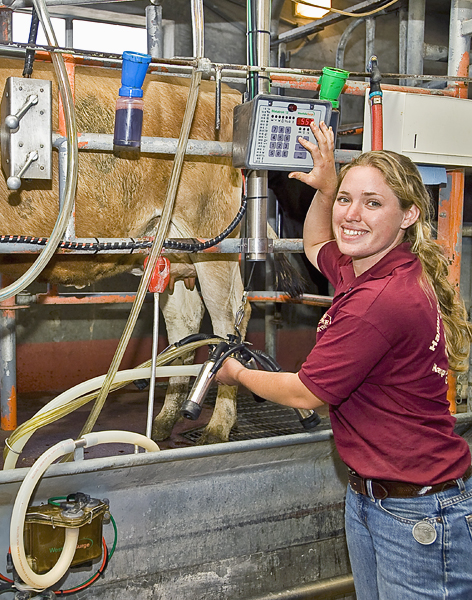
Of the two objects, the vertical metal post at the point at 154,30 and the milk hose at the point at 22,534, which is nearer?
the milk hose at the point at 22,534

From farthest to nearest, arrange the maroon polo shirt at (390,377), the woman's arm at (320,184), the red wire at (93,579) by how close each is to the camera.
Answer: the woman's arm at (320,184) < the red wire at (93,579) < the maroon polo shirt at (390,377)

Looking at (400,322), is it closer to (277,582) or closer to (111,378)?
(111,378)

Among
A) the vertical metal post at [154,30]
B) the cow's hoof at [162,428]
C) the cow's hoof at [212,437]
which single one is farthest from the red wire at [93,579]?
the vertical metal post at [154,30]

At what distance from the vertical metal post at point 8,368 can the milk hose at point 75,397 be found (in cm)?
153

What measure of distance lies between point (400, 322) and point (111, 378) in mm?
1009

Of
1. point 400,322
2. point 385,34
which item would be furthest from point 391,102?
point 385,34

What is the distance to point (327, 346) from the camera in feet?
5.54

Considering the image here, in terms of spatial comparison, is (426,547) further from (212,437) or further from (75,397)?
(212,437)

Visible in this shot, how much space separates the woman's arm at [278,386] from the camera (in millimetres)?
1740

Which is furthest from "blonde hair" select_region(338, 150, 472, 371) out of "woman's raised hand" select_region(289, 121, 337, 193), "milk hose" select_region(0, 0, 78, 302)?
"milk hose" select_region(0, 0, 78, 302)

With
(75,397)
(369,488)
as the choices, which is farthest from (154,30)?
(369,488)

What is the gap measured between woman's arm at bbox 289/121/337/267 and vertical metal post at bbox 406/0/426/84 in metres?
1.45

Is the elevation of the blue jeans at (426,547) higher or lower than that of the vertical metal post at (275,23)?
lower

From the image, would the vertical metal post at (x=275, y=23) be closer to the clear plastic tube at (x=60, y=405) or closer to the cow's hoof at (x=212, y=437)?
the cow's hoof at (x=212, y=437)
